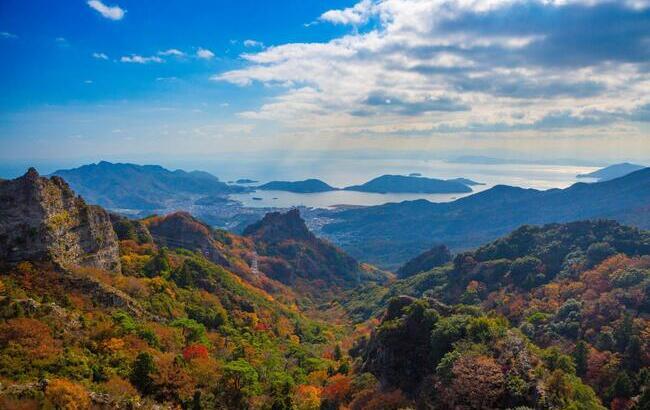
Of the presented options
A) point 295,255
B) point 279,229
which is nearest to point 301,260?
point 295,255

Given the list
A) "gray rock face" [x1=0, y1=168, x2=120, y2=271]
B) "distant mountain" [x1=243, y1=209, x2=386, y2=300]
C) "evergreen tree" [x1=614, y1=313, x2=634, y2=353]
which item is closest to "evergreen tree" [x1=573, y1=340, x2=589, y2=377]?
"evergreen tree" [x1=614, y1=313, x2=634, y2=353]

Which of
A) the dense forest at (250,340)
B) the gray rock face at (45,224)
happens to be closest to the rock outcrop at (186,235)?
the dense forest at (250,340)

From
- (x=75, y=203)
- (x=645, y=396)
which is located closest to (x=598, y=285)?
(x=645, y=396)

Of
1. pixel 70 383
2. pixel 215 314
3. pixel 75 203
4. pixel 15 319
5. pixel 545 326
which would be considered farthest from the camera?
pixel 545 326

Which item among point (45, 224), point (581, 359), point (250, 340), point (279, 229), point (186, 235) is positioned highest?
point (45, 224)

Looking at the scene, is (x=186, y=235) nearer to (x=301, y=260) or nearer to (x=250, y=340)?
(x=301, y=260)

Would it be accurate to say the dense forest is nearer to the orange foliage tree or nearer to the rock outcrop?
the orange foliage tree

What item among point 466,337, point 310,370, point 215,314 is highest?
point 466,337

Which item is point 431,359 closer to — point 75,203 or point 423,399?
point 423,399
